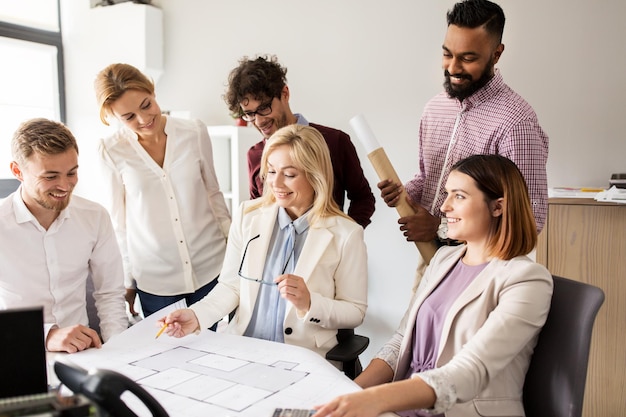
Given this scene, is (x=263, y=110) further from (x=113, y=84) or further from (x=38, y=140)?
(x=38, y=140)

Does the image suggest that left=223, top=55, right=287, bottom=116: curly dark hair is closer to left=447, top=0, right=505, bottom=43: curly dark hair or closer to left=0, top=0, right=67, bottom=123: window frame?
left=447, top=0, right=505, bottom=43: curly dark hair

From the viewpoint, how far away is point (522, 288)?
1327 mm

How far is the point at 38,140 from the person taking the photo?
169 centimetres

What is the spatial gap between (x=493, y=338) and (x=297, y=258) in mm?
718

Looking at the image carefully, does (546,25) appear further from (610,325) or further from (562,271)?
(610,325)

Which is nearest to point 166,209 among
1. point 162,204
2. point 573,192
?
point 162,204

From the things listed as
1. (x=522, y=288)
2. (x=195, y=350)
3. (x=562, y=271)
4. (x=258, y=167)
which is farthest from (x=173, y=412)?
(x=562, y=271)

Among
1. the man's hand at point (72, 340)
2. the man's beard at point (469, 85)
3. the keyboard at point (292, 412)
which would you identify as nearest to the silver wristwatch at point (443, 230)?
the man's beard at point (469, 85)

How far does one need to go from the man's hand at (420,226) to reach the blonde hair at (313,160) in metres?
0.23

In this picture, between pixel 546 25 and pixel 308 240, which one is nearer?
pixel 308 240

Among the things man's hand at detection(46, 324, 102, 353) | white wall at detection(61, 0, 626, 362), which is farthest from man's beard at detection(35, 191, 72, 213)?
white wall at detection(61, 0, 626, 362)

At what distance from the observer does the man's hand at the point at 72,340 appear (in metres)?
1.47

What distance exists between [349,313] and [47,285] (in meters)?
0.95

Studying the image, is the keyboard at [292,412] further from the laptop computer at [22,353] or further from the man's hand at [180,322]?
the man's hand at [180,322]
